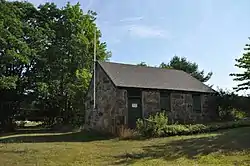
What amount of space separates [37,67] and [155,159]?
24.8 meters

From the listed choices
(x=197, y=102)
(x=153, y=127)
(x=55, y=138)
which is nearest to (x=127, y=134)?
(x=153, y=127)

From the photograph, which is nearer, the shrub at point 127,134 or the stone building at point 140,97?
the shrub at point 127,134

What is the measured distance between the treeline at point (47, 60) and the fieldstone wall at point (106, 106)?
7108mm

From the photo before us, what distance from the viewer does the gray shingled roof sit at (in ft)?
80.9

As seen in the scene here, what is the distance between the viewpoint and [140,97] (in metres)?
24.1

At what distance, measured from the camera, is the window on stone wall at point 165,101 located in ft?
82.2

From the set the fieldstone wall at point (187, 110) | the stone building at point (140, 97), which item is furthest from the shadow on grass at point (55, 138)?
the fieldstone wall at point (187, 110)

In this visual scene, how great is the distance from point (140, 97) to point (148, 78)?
9.93 ft

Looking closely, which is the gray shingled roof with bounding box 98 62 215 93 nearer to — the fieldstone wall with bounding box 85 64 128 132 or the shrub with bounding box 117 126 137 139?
the fieldstone wall with bounding box 85 64 128 132

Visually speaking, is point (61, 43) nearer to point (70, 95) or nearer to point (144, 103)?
point (70, 95)

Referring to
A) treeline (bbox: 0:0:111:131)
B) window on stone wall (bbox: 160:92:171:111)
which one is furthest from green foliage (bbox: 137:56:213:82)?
window on stone wall (bbox: 160:92:171:111)

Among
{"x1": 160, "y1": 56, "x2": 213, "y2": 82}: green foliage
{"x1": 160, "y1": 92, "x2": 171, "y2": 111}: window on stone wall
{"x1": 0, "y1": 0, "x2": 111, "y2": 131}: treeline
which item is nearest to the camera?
{"x1": 160, "y1": 92, "x2": 171, "y2": 111}: window on stone wall

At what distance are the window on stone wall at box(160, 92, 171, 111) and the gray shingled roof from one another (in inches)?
22.7

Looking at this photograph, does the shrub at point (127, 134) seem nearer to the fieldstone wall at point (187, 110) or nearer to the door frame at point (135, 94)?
the door frame at point (135, 94)
